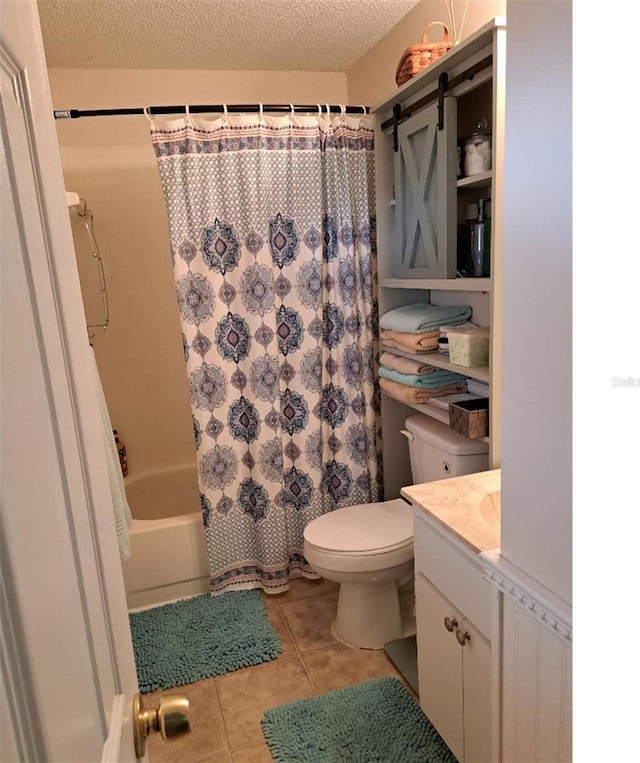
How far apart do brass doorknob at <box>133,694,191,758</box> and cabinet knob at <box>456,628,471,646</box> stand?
3.02 ft

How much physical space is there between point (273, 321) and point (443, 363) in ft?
2.54

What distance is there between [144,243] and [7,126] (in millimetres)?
2702

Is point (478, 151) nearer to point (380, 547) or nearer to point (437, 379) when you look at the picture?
point (437, 379)

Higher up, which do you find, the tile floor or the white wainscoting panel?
the white wainscoting panel

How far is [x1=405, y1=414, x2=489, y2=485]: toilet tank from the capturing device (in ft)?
6.54

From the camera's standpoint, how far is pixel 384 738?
181 cm

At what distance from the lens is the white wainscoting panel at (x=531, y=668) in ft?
3.40

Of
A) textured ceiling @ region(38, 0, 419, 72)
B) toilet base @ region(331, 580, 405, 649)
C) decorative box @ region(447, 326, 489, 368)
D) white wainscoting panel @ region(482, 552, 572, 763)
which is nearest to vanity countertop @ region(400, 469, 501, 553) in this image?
white wainscoting panel @ region(482, 552, 572, 763)

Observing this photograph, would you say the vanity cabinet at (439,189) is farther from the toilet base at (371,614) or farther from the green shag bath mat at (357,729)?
the green shag bath mat at (357,729)

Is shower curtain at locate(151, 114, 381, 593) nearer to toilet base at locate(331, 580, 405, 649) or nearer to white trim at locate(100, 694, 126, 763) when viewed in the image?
toilet base at locate(331, 580, 405, 649)

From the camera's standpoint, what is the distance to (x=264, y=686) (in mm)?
2072

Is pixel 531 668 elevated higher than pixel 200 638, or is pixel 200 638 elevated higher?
pixel 531 668

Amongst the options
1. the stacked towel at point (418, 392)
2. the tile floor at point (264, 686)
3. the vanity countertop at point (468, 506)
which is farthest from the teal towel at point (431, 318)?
the tile floor at point (264, 686)

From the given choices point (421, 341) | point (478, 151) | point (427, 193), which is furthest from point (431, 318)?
point (478, 151)
